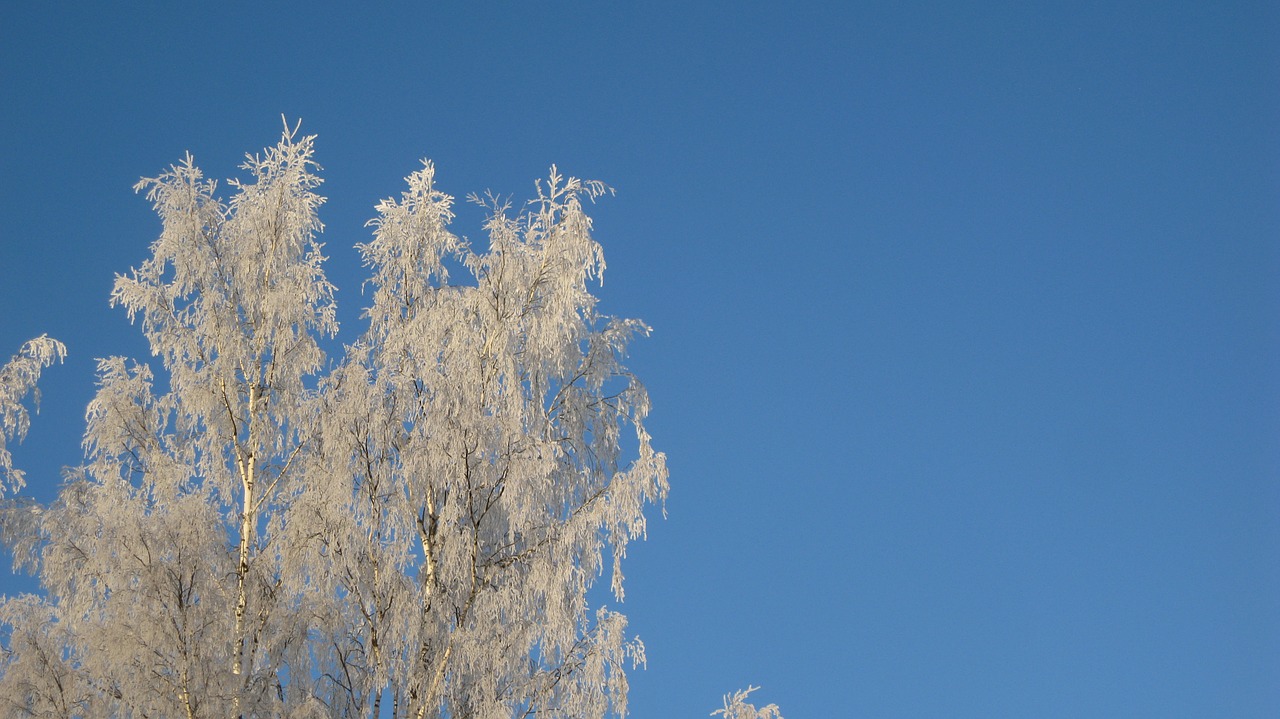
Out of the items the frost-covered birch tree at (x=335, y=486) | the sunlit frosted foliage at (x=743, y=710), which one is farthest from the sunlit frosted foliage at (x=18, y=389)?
the sunlit frosted foliage at (x=743, y=710)

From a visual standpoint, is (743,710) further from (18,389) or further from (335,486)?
(18,389)

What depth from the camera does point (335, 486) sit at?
43.3 feet

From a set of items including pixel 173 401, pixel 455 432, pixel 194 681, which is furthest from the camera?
pixel 173 401

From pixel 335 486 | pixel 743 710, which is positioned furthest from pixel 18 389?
pixel 743 710

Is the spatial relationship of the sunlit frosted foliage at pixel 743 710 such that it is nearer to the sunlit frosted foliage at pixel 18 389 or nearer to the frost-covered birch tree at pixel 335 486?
the frost-covered birch tree at pixel 335 486

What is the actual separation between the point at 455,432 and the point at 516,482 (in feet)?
2.46

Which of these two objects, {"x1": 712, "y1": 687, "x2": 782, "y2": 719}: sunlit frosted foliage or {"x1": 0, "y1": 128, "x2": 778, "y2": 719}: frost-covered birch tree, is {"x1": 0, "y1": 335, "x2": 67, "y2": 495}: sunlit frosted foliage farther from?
{"x1": 712, "y1": 687, "x2": 782, "y2": 719}: sunlit frosted foliage

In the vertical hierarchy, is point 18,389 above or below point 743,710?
Answer: above

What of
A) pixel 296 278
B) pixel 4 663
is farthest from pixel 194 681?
pixel 296 278

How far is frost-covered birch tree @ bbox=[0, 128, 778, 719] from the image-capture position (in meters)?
12.7

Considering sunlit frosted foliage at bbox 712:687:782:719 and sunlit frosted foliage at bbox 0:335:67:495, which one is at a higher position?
sunlit frosted foliage at bbox 0:335:67:495

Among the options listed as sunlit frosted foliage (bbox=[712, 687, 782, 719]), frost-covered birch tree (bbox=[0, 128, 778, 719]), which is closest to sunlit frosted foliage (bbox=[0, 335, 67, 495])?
frost-covered birch tree (bbox=[0, 128, 778, 719])

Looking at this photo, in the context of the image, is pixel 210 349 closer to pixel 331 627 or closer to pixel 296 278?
pixel 296 278

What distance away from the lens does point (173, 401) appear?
14367 millimetres
